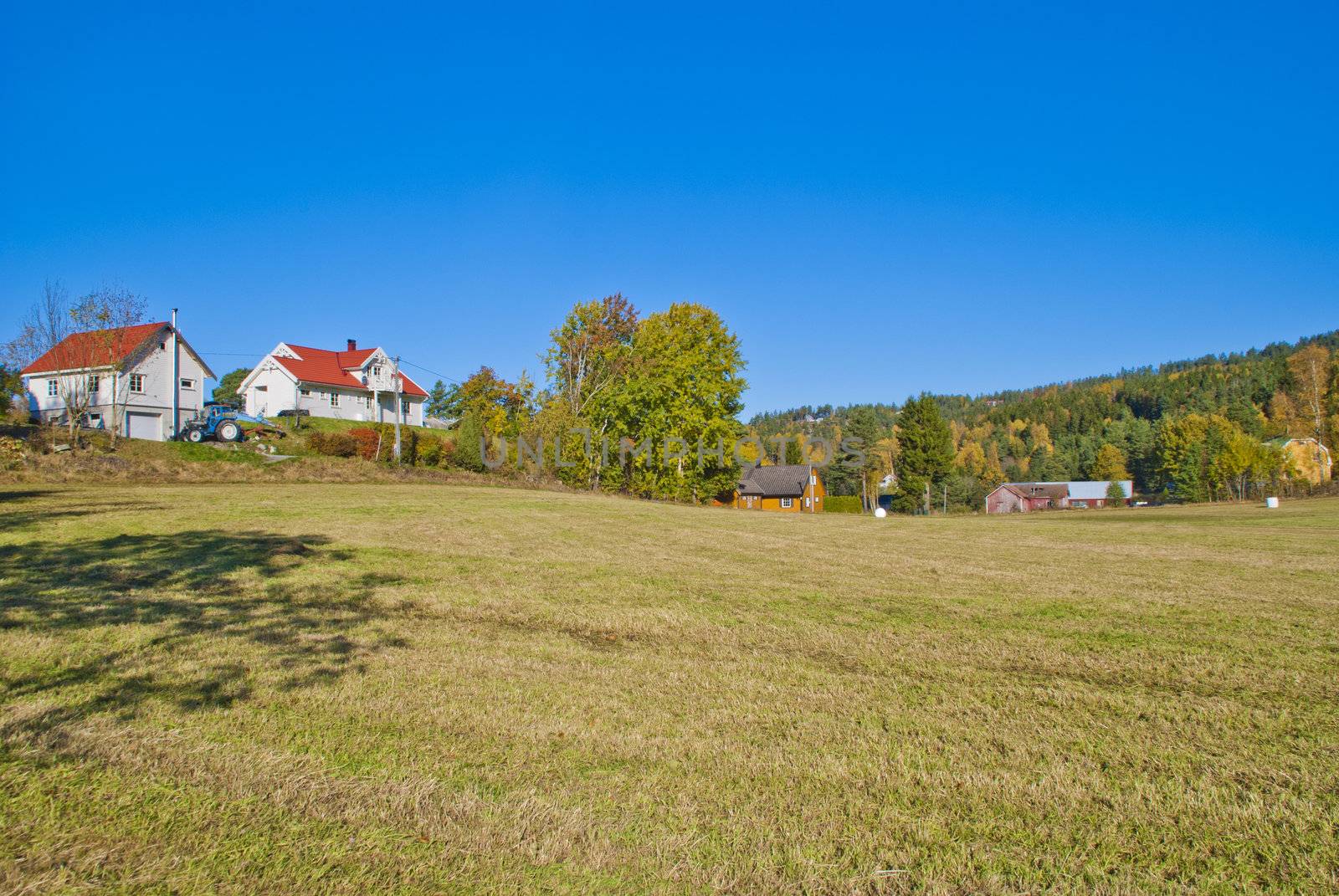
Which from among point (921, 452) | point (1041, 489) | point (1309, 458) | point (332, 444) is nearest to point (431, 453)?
point (332, 444)

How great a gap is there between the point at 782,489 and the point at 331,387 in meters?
39.5

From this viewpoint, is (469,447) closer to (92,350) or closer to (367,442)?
(367,442)

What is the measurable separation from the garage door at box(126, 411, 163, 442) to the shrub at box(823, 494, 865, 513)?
164ft

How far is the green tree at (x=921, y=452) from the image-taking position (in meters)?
68.2

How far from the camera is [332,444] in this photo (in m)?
32.7

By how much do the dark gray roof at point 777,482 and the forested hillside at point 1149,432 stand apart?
10.4m

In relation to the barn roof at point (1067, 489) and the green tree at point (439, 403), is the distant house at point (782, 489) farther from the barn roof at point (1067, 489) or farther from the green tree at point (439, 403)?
the barn roof at point (1067, 489)

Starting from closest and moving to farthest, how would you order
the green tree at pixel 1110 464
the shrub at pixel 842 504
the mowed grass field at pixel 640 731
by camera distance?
the mowed grass field at pixel 640 731
the shrub at pixel 842 504
the green tree at pixel 1110 464

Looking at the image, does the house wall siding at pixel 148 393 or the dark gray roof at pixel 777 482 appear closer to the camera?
the house wall siding at pixel 148 393

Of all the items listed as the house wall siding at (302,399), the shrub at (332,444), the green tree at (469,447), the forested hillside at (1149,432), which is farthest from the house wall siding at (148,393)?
the forested hillside at (1149,432)

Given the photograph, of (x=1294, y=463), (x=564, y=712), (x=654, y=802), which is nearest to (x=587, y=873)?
(x=654, y=802)

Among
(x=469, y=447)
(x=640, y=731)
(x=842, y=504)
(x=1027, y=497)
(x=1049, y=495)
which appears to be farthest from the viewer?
(x=1049, y=495)

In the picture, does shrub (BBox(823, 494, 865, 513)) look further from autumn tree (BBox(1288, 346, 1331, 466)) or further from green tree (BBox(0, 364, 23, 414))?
green tree (BBox(0, 364, 23, 414))

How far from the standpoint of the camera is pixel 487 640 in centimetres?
693
